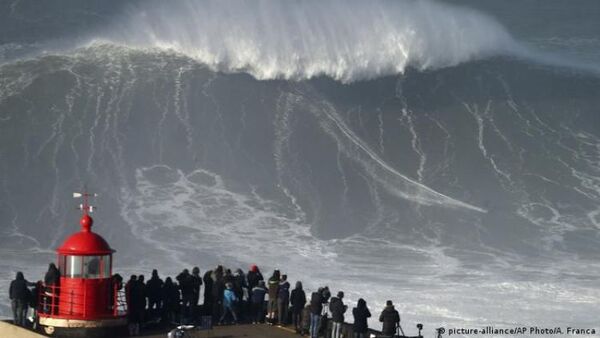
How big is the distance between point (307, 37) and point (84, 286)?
25.9 meters

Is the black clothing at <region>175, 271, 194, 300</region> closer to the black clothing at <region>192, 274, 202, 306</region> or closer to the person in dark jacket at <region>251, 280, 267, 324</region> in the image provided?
the black clothing at <region>192, 274, 202, 306</region>

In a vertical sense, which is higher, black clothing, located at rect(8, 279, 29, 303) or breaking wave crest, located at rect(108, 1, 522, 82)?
breaking wave crest, located at rect(108, 1, 522, 82)

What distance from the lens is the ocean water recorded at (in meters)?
26.6

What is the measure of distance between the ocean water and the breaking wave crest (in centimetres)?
7

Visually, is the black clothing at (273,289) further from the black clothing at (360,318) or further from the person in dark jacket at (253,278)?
the black clothing at (360,318)

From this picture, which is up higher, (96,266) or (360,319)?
(96,266)

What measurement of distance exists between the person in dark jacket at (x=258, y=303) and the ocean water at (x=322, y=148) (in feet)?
18.8

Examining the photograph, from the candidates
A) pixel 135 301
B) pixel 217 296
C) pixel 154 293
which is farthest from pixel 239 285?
pixel 135 301

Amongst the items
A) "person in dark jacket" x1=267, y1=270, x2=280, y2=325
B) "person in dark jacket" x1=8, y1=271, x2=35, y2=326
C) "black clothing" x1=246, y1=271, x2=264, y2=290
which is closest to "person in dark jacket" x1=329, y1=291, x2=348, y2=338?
"person in dark jacket" x1=267, y1=270, x2=280, y2=325

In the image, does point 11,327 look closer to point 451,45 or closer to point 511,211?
point 511,211

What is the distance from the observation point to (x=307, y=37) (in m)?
40.2

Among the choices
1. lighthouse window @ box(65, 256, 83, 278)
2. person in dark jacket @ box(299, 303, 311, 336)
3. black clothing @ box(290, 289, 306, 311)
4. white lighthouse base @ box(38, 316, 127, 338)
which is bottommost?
white lighthouse base @ box(38, 316, 127, 338)

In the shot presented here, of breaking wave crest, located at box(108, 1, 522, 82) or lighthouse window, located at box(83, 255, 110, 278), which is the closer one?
lighthouse window, located at box(83, 255, 110, 278)

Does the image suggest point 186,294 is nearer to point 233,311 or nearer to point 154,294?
point 154,294
